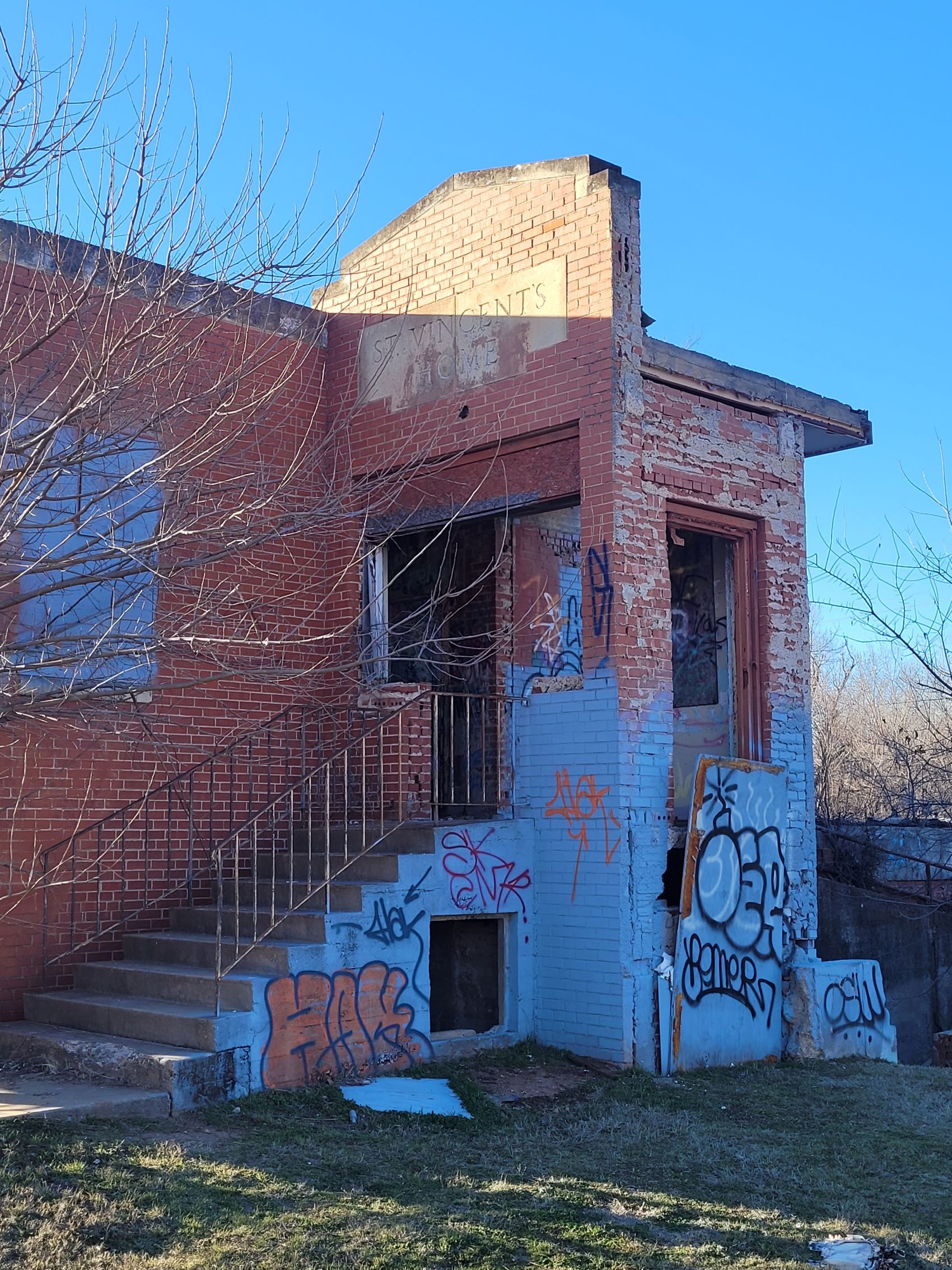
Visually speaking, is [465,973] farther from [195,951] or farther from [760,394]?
[760,394]

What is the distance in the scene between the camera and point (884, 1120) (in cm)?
769

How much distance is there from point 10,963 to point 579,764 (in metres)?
4.03

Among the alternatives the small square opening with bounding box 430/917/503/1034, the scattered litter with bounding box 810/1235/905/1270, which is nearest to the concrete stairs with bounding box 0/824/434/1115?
the small square opening with bounding box 430/917/503/1034

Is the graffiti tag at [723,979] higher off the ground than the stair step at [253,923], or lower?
lower

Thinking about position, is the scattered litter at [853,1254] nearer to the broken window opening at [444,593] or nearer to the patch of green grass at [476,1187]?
the patch of green grass at [476,1187]

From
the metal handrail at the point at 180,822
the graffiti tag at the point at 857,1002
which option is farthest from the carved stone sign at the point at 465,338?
the graffiti tag at the point at 857,1002

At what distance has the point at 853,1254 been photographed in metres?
5.15

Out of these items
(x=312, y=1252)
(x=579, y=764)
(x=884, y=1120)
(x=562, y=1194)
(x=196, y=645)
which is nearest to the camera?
(x=312, y=1252)

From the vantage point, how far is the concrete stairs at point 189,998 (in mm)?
6879

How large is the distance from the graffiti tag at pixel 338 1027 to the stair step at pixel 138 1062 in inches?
10.9

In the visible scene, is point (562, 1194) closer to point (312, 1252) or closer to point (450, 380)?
point (312, 1252)

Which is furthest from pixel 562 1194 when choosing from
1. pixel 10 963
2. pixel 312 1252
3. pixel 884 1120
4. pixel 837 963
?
pixel 837 963

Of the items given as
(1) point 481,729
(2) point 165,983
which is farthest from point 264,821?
(2) point 165,983

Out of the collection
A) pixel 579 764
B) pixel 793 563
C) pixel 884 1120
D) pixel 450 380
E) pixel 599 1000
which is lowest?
pixel 884 1120
